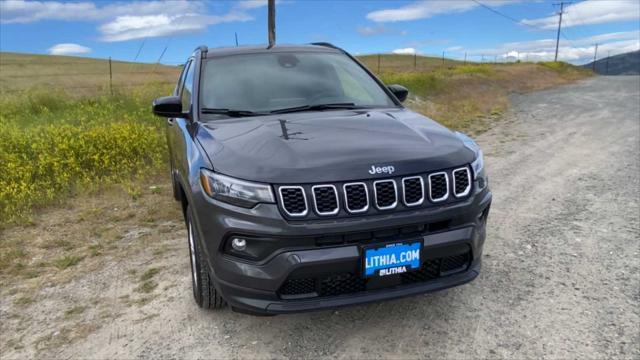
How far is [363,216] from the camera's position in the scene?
2377 mm

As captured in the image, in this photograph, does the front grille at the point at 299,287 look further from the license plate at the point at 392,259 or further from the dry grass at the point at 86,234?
the dry grass at the point at 86,234

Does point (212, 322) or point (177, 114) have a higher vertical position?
point (177, 114)

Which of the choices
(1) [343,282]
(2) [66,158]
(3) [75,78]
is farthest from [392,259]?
(3) [75,78]

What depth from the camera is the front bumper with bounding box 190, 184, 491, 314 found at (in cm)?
232

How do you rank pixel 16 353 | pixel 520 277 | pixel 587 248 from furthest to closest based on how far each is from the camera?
1. pixel 587 248
2. pixel 520 277
3. pixel 16 353

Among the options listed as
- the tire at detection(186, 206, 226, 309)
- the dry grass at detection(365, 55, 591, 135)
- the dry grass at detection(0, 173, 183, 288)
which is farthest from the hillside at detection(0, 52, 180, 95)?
the tire at detection(186, 206, 226, 309)

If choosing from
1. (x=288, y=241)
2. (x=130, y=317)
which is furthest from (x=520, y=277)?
(x=130, y=317)

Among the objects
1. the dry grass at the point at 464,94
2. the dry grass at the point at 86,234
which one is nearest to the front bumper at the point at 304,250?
the dry grass at the point at 86,234

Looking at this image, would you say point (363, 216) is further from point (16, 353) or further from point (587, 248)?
point (587, 248)

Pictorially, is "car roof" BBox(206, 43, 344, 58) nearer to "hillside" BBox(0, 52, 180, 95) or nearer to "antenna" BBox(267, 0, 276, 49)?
"antenna" BBox(267, 0, 276, 49)

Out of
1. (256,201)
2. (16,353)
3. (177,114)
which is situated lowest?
(16,353)

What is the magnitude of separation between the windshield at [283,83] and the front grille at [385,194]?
1245mm

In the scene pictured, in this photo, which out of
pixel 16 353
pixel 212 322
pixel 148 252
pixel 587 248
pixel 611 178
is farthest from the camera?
pixel 611 178

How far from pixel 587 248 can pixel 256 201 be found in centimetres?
299
